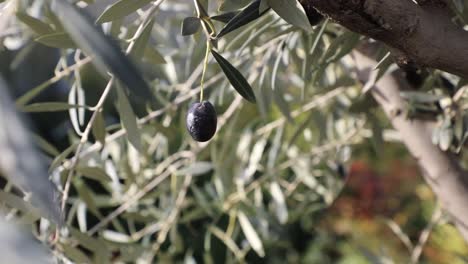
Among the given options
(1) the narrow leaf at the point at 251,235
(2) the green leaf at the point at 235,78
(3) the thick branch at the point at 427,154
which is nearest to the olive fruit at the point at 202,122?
(2) the green leaf at the point at 235,78

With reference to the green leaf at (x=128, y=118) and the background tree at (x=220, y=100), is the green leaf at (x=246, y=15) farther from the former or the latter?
the green leaf at (x=128, y=118)

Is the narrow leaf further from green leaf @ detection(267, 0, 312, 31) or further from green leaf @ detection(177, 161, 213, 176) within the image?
green leaf @ detection(267, 0, 312, 31)

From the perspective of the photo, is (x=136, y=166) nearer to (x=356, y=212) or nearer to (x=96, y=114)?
(x=96, y=114)

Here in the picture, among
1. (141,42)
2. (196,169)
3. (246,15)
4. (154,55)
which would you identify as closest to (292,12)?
(246,15)

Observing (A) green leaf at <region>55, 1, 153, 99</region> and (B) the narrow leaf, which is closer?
(A) green leaf at <region>55, 1, 153, 99</region>

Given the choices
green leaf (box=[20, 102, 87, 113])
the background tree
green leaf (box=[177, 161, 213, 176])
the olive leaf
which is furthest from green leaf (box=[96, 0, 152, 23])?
green leaf (box=[177, 161, 213, 176])

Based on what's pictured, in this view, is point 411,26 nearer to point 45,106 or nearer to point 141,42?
point 141,42

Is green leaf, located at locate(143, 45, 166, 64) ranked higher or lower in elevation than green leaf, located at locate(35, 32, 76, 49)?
lower
